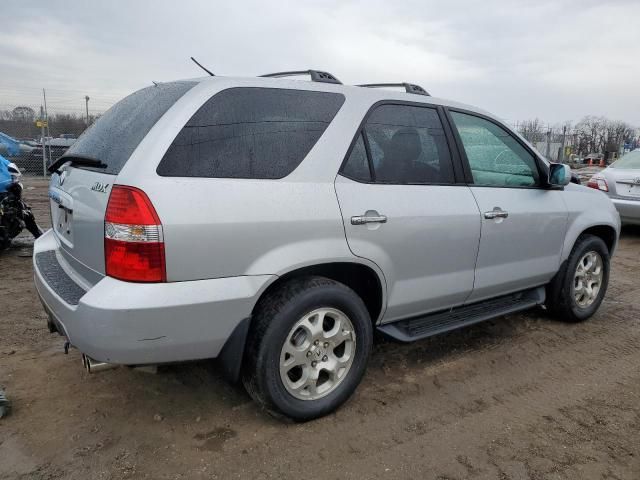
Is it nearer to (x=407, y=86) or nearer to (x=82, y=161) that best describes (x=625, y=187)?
(x=407, y=86)

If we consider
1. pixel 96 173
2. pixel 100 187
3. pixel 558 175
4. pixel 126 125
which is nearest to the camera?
pixel 100 187

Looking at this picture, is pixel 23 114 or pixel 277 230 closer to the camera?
pixel 277 230

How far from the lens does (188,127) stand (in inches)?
95.4

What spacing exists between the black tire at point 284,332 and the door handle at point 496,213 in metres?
1.17

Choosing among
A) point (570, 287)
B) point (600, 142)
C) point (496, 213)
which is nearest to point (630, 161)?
point (570, 287)

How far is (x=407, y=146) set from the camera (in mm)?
3213

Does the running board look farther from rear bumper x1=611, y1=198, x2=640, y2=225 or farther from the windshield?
the windshield

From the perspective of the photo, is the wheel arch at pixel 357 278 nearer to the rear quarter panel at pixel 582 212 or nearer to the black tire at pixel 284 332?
the black tire at pixel 284 332

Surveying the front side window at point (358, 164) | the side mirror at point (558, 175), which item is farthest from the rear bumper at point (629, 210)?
the front side window at point (358, 164)

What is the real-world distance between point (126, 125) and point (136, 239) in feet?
2.57

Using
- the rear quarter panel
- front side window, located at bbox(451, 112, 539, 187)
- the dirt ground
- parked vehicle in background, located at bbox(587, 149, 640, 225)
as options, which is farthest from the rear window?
parked vehicle in background, located at bbox(587, 149, 640, 225)

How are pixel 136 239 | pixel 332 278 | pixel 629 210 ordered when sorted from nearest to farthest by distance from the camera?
pixel 136 239 < pixel 332 278 < pixel 629 210

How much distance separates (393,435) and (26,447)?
6.07 ft

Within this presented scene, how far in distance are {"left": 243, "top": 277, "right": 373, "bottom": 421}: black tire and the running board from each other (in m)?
0.42
